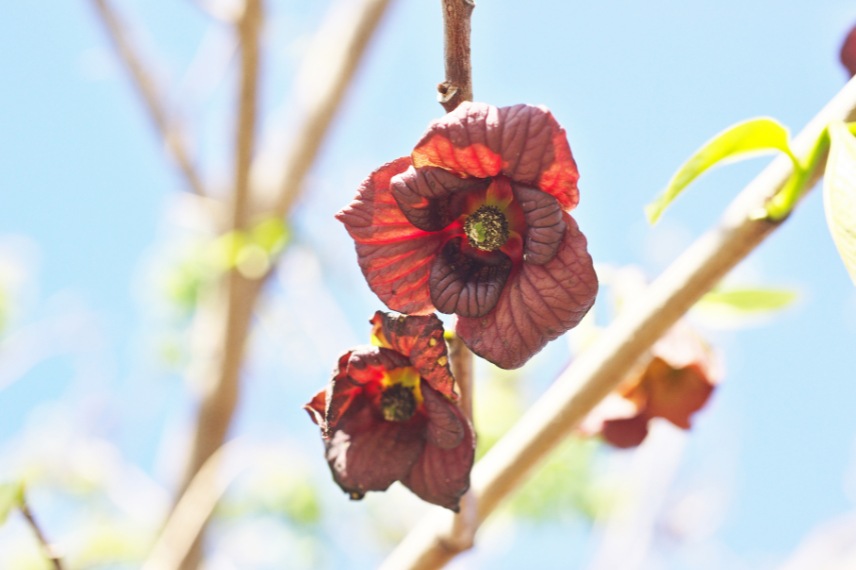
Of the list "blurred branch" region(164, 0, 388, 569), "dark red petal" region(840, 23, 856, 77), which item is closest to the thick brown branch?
"dark red petal" region(840, 23, 856, 77)

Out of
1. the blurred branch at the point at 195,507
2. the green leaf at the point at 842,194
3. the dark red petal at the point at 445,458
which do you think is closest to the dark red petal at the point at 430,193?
the dark red petal at the point at 445,458

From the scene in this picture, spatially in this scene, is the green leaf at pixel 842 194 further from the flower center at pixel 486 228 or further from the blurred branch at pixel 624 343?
the flower center at pixel 486 228

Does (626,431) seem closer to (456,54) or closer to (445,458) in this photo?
(445,458)

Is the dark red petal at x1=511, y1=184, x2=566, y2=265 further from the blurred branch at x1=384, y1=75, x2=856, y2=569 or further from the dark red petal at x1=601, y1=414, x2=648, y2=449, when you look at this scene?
the dark red petal at x1=601, y1=414, x2=648, y2=449

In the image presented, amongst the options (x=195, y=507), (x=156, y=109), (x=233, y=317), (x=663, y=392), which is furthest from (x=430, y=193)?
(x=156, y=109)

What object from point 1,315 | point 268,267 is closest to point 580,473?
point 268,267

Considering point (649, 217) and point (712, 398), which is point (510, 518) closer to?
point (712, 398)
